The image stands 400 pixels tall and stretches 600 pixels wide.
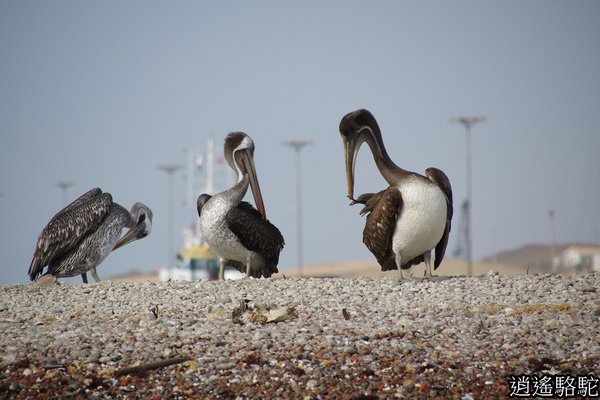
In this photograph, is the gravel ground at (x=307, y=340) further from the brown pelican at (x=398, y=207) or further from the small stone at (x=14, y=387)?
the brown pelican at (x=398, y=207)

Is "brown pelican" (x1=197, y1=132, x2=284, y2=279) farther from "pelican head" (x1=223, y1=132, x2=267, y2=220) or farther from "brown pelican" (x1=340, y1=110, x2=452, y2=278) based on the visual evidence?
"brown pelican" (x1=340, y1=110, x2=452, y2=278)

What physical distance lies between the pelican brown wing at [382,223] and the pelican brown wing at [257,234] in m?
1.93

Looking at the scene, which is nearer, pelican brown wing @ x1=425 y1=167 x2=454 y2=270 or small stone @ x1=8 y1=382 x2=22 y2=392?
small stone @ x1=8 y1=382 x2=22 y2=392

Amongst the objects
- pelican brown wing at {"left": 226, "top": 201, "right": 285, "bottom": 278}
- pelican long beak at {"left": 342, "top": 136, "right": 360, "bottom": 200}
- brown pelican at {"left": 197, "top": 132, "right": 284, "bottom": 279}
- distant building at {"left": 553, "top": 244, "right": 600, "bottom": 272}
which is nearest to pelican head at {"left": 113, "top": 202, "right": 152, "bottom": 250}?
brown pelican at {"left": 197, "top": 132, "right": 284, "bottom": 279}

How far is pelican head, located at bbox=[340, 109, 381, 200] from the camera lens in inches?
506

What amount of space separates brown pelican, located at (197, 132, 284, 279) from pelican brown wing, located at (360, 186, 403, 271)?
198 centimetres

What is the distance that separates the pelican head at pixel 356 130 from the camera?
42.1 feet

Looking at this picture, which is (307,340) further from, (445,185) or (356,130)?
(356,130)

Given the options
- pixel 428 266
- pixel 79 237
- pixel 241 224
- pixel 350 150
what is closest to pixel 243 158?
pixel 241 224

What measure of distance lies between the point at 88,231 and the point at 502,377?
8.54 meters

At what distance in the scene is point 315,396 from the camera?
7.74 metres

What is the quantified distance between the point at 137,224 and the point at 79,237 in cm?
265

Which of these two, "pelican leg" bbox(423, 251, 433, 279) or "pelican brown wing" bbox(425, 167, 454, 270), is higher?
"pelican brown wing" bbox(425, 167, 454, 270)

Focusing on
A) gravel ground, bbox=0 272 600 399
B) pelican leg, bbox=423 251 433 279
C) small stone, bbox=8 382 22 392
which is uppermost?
pelican leg, bbox=423 251 433 279
